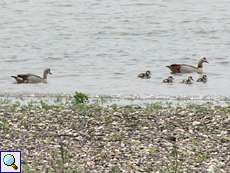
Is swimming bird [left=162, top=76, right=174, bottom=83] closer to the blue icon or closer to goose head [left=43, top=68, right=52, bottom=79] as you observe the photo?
goose head [left=43, top=68, right=52, bottom=79]

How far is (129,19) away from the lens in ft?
109

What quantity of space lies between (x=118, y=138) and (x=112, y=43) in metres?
15.1

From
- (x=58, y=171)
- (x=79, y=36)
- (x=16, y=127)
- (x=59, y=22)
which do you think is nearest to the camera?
(x=58, y=171)

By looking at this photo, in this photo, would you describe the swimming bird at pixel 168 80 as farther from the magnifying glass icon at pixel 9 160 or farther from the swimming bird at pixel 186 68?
the magnifying glass icon at pixel 9 160

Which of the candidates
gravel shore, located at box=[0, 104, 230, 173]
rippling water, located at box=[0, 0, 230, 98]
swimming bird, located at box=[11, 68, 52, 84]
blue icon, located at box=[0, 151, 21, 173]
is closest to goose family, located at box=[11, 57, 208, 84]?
swimming bird, located at box=[11, 68, 52, 84]

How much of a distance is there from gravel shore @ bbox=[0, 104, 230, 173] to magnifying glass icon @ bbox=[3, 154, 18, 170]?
1.46 metres

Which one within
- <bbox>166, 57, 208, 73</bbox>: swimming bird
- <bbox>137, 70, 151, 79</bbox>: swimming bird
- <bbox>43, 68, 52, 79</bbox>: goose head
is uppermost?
<bbox>166, 57, 208, 73</bbox>: swimming bird

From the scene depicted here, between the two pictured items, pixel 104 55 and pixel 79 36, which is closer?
pixel 104 55

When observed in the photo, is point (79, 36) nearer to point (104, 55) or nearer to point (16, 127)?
point (104, 55)

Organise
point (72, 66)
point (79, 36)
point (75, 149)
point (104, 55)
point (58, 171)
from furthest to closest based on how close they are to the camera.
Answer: point (79, 36) → point (104, 55) → point (72, 66) → point (75, 149) → point (58, 171)

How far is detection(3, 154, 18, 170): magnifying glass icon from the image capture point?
30.1ft

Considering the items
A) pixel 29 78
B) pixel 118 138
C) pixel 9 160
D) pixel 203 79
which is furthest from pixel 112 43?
pixel 9 160

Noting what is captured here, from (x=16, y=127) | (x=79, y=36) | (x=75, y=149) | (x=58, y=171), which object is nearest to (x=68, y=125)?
(x=16, y=127)

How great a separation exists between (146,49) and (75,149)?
1460 cm
